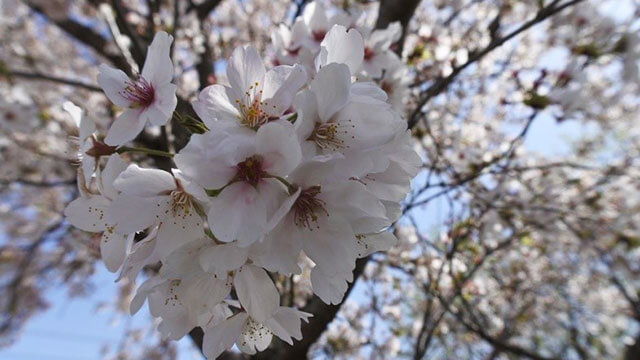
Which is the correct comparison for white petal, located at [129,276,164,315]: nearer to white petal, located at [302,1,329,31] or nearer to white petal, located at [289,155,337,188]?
white petal, located at [289,155,337,188]

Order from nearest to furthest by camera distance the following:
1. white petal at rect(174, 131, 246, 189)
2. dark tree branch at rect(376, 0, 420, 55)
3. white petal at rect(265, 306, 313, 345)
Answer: white petal at rect(174, 131, 246, 189) → white petal at rect(265, 306, 313, 345) → dark tree branch at rect(376, 0, 420, 55)

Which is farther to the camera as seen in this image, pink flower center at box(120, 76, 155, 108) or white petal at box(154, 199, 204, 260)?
pink flower center at box(120, 76, 155, 108)

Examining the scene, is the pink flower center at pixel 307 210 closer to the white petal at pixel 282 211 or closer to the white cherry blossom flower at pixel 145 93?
the white petal at pixel 282 211

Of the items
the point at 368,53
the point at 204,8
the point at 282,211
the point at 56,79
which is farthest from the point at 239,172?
the point at 204,8

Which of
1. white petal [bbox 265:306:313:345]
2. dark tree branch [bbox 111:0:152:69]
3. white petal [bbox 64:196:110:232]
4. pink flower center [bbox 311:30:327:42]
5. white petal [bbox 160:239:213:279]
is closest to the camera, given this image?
white petal [bbox 160:239:213:279]

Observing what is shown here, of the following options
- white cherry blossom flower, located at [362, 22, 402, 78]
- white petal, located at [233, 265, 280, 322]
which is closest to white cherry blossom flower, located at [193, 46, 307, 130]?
white petal, located at [233, 265, 280, 322]

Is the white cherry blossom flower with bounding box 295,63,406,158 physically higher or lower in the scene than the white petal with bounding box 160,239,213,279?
higher

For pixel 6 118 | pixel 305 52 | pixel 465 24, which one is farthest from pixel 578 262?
pixel 6 118
